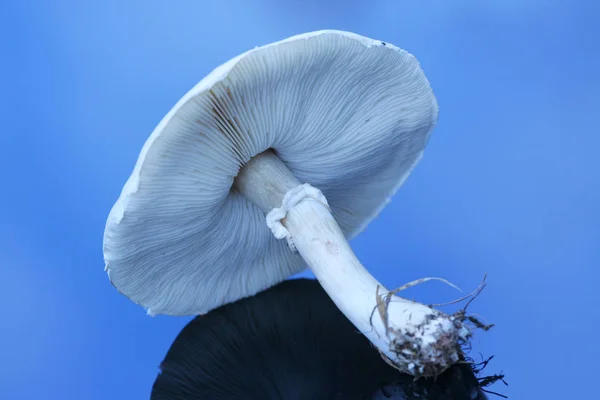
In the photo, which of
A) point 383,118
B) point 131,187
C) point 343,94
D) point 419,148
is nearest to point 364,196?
point 419,148

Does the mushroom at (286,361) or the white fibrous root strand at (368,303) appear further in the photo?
the mushroom at (286,361)

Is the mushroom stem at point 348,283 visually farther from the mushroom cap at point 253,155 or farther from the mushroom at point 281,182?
the mushroom cap at point 253,155

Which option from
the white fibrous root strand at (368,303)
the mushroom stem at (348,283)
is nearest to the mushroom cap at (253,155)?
the mushroom stem at (348,283)

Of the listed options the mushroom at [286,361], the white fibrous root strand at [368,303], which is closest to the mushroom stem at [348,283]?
the white fibrous root strand at [368,303]

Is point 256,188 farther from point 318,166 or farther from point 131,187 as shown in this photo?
point 131,187

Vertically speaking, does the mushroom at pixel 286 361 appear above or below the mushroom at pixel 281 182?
below

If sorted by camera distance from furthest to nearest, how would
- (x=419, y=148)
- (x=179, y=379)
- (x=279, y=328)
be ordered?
(x=419, y=148) → (x=279, y=328) → (x=179, y=379)

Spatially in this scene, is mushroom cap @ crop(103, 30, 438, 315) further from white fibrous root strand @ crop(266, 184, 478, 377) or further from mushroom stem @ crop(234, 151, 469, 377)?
white fibrous root strand @ crop(266, 184, 478, 377)
